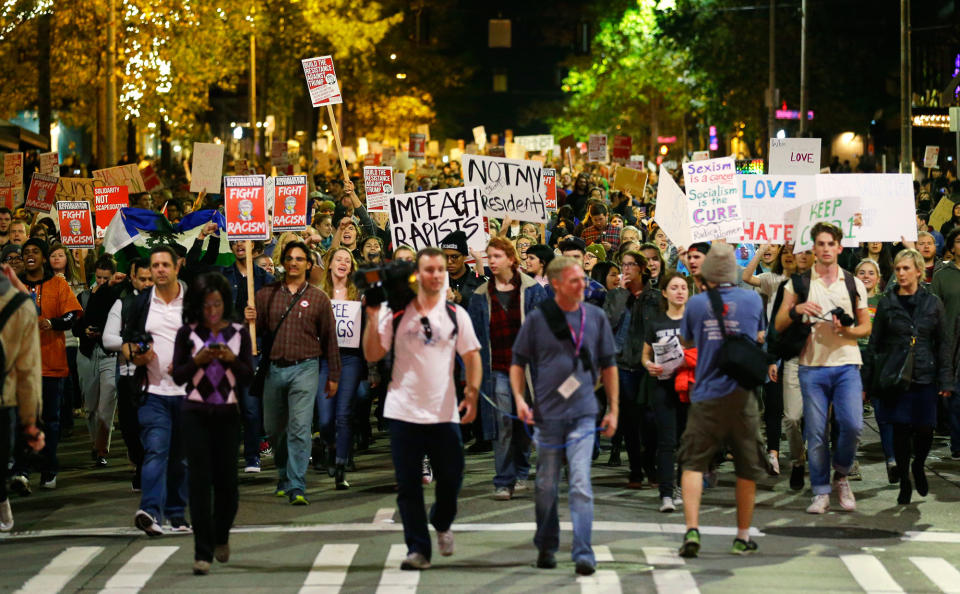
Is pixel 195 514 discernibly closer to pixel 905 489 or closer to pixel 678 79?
pixel 905 489

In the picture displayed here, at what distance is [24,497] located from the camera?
12.2m

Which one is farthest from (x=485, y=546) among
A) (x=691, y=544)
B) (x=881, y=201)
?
(x=881, y=201)

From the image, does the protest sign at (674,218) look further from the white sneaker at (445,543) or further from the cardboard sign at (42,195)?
the cardboard sign at (42,195)

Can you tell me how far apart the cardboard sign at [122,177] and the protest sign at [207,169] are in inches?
35.5

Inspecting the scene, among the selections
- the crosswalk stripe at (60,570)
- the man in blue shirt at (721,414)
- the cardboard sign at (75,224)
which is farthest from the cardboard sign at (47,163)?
the man in blue shirt at (721,414)

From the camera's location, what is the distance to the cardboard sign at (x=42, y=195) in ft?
66.7

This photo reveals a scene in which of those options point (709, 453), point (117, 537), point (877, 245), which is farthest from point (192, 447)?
point (877, 245)

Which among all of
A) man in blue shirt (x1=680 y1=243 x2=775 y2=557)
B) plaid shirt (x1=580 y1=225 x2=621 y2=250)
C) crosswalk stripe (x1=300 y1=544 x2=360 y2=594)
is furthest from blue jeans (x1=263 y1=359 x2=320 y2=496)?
plaid shirt (x1=580 y1=225 x2=621 y2=250)

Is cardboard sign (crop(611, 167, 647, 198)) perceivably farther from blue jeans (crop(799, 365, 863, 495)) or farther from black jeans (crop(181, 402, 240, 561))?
black jeans (crop(181, 402, 240, 561))

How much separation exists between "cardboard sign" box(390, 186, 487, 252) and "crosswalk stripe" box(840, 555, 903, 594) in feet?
19.5

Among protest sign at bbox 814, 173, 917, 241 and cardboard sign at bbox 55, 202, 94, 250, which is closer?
protest sign at bbox 814, 173, 917, 241

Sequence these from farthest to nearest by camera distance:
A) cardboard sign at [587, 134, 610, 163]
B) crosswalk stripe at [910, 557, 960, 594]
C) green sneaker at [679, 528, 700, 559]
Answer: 1. cardboard sign at [587, 134, 610, 163]
2. green sneaker at [679, 528, 700, 559]
3. crosswalk stripe at [910, 557, 960, 594]

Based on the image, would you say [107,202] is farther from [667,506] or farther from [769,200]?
[667,506]

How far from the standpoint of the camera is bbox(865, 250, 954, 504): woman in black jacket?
11688mm
